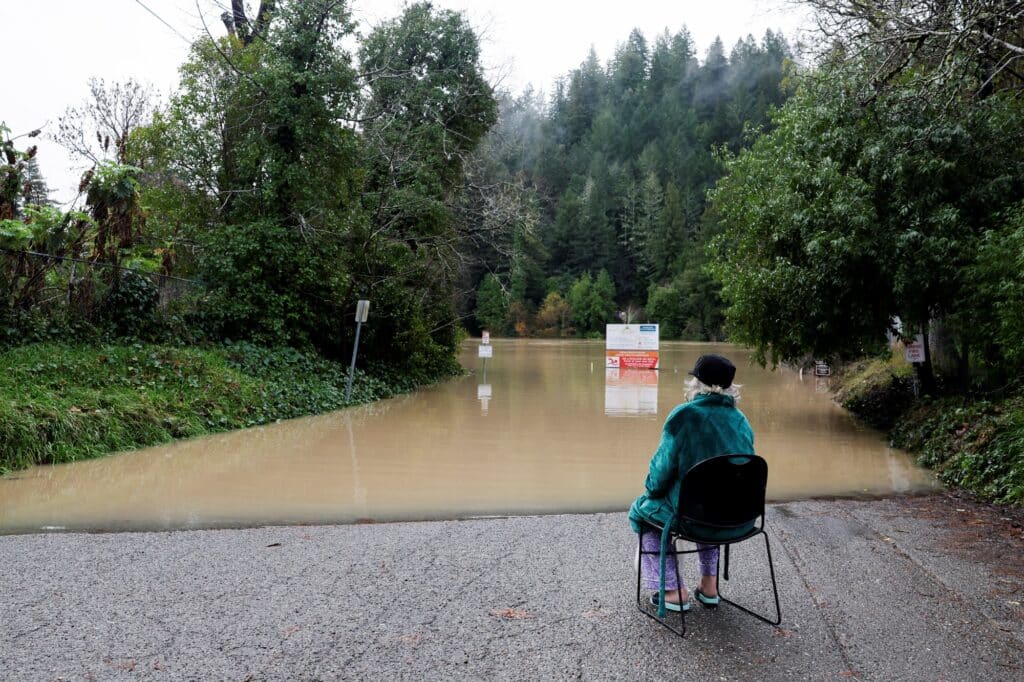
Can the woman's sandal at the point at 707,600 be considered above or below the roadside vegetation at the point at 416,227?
below

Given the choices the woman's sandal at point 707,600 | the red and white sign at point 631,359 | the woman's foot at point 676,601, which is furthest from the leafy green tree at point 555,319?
the woman's foot at point 676,601

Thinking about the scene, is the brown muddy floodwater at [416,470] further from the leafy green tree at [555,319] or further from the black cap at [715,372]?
the leafy green tree at [555,319]

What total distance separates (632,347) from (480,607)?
25586 millimetres

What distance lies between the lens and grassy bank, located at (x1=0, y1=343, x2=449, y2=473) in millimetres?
9797

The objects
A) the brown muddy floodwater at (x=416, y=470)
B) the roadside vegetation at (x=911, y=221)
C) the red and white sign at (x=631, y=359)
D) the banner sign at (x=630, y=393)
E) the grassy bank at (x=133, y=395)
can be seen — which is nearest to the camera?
the brown muddy floodwater at (x=416, y=470)

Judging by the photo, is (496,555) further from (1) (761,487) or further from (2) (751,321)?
(2) (751,321)

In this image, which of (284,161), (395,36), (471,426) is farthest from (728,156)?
(395,36)

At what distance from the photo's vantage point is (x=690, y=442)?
4.03 meters

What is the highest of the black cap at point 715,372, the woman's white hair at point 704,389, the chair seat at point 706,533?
the black cap at point 715,372

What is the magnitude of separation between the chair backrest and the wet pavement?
615 millimetres

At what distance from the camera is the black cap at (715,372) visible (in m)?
4.03

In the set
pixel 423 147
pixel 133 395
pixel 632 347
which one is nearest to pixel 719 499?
pixel 133 395

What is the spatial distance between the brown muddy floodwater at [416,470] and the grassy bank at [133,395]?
403mm

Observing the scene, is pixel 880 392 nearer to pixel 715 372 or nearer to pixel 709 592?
pixel 709 592
